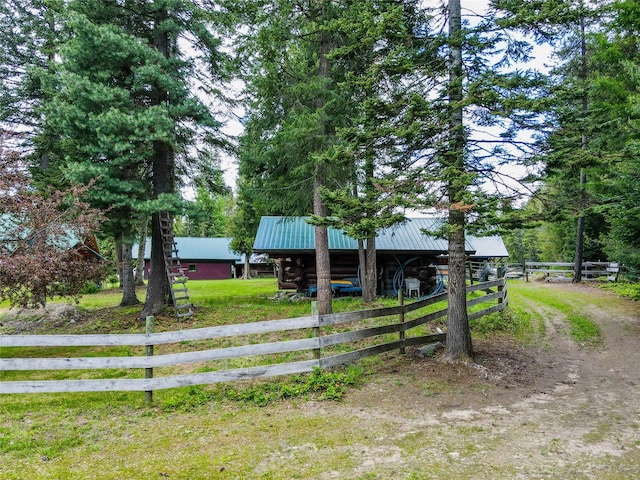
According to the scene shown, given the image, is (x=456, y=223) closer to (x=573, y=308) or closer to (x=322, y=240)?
(x=322, y=240)

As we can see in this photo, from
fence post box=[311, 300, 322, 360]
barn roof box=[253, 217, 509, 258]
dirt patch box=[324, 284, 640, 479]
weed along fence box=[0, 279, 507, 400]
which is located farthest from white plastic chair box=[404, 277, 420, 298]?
fence post box=[311, 300, 322, 360]

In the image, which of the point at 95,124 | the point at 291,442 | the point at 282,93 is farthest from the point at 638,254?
the point at 95,124

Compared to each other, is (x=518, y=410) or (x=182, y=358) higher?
(x=182, y=358)

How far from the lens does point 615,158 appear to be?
5.79 meters

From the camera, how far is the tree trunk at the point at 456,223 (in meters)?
6.38

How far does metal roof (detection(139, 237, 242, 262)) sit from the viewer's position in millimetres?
39531

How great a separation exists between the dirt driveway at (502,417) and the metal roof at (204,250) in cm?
3484

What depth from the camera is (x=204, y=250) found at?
40.7 m

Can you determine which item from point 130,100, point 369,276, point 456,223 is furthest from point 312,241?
point 456,223

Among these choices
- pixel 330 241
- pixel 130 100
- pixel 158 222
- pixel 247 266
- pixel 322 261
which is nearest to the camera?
pixel 130 100

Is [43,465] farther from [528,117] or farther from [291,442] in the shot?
[528,117]

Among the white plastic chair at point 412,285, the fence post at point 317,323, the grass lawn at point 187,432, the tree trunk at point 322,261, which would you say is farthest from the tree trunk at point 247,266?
the fence post at point 317,323

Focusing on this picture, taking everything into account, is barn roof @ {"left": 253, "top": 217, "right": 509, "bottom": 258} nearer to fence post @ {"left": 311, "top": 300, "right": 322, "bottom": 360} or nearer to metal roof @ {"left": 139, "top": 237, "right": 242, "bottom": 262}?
fence post @ {"left": 311, "top": 300, "right": 322, "bottom": 360}

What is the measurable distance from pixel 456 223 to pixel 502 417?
10.2 feet
